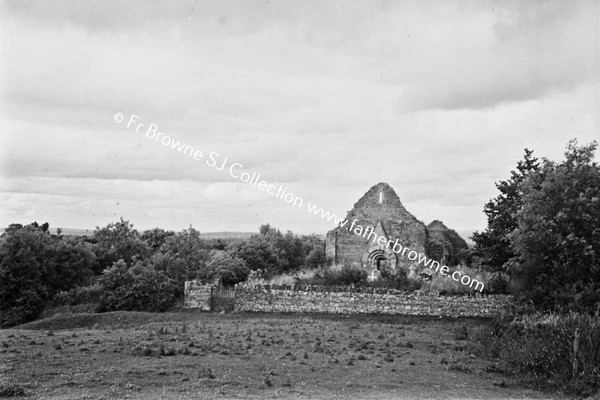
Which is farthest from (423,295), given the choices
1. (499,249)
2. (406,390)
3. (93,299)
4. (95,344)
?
(93,299)

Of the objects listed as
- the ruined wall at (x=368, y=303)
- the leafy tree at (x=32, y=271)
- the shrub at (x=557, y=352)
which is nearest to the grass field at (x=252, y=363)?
the shrub at (x=557, y=352)

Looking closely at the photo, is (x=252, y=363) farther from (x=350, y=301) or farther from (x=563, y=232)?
(x=563, y=232)

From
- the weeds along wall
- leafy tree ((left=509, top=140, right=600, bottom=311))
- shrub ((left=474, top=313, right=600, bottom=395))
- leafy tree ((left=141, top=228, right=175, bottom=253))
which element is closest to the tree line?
leafy tree ((left=509, top=140, right=600, bottom=311))

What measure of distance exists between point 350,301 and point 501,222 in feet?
31.1

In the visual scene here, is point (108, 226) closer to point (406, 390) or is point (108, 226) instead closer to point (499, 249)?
point (499, 249)

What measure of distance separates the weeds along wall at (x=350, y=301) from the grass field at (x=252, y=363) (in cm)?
251

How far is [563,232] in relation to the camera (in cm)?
2366

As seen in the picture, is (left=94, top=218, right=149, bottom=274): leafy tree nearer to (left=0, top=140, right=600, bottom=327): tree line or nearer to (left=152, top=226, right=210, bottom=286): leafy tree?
(left=0, top=140, right=600, bottom=327): tree line

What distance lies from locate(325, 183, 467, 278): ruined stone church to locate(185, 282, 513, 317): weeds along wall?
7.53 m

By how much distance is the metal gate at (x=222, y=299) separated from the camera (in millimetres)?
30922

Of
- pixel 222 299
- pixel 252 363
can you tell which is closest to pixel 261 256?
pixel 222 299

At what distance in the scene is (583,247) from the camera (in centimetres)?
2309

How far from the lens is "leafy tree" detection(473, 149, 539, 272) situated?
30094 millimetres

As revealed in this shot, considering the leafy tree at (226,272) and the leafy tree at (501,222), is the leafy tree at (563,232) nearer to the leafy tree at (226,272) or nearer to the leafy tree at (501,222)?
the leafy tree at (501,222)
